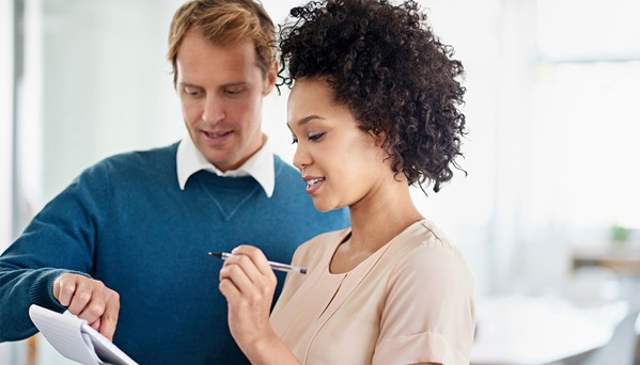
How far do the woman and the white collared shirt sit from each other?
449 mm

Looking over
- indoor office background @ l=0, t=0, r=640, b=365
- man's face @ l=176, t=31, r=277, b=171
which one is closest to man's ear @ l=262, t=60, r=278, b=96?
man's face @ l=176, t=31, r=277, b=171

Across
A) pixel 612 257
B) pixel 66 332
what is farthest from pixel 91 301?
pixel 612 257

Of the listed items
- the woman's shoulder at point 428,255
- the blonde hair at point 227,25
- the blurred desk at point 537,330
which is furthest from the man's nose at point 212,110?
the blurred desk at point 537,330

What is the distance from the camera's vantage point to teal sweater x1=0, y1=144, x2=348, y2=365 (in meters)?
2.02

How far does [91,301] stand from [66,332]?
0.17 metres

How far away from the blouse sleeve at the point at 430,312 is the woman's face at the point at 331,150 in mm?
186

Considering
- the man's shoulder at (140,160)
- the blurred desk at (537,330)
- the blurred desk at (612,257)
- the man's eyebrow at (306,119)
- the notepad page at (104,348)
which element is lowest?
the blurred desk at (612,257)

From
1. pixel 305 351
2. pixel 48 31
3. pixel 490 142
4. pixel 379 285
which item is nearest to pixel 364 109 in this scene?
pixel 379 285

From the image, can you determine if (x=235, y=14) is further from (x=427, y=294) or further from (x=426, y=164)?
(x=427, y=294)

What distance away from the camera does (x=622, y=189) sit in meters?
6.53

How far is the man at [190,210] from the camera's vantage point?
1973 mm

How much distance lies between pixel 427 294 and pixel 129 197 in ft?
2.93

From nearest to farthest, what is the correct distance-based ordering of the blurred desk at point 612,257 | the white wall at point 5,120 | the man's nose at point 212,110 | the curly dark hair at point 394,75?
the curly dark hair at point 394,75 < the man's nose at point 212,110 < the white wall at point 5,120 < the blurred desk at point 612,257

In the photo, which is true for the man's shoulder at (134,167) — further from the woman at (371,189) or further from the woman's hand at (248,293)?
the woman's hand at (248,293)
